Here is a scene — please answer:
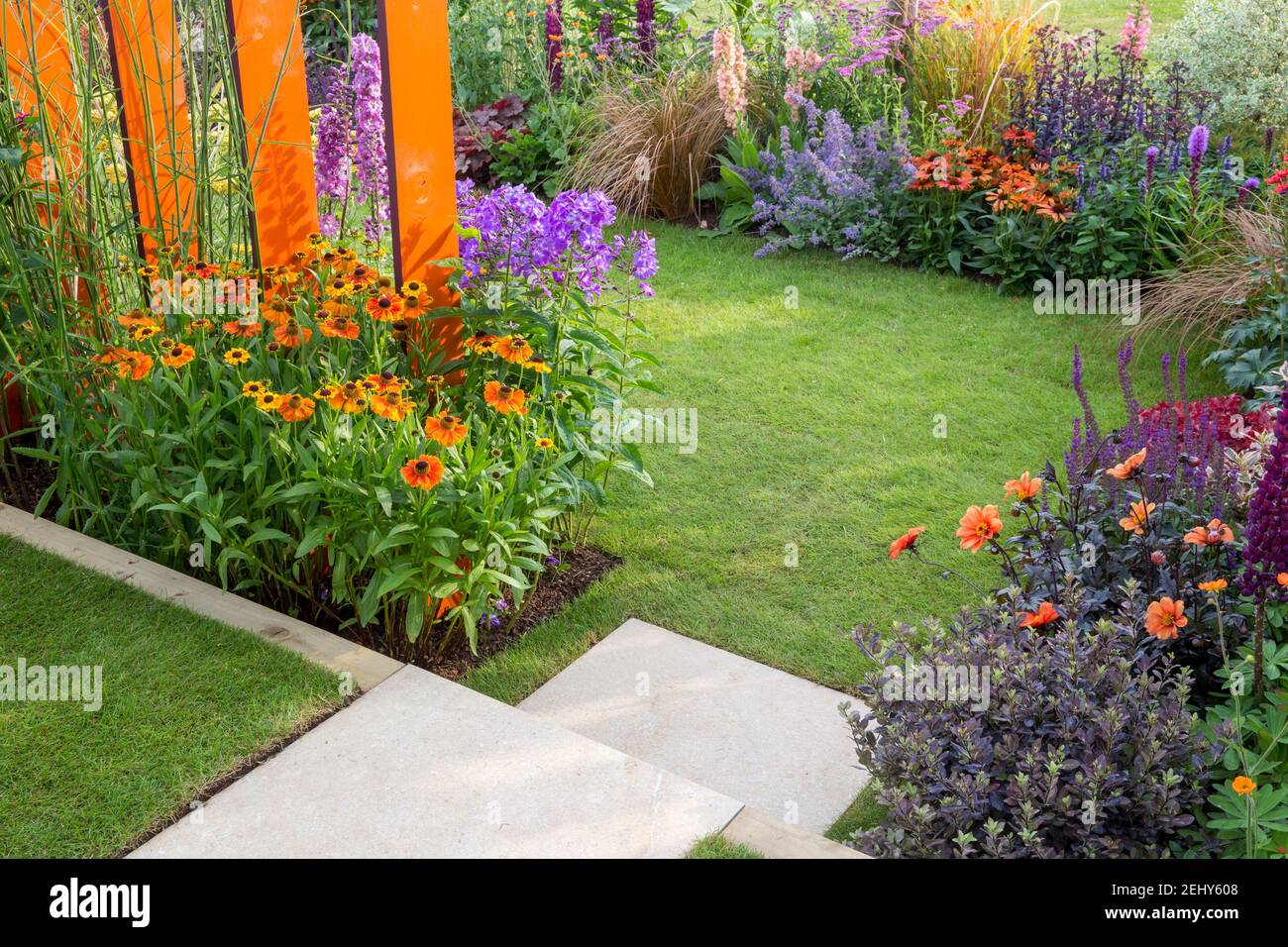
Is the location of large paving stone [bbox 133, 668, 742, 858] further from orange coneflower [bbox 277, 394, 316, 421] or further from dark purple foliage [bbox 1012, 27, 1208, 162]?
dark purple foliage [bbox 1012, 27, 1208, 162]

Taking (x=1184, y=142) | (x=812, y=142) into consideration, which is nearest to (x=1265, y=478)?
(x=1184, y=142)

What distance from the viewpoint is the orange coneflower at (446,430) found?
3.02 metres

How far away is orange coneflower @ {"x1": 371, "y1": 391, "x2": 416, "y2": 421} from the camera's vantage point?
303cm

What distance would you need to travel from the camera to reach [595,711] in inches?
128

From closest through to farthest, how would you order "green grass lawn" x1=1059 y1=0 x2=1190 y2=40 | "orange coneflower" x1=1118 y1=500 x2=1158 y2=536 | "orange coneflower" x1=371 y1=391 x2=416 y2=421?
"orange coneflower" x1=1118 y1=500 x2=1158 y2=536
"orange coneflower" x1=371 y1=391 x2=416 y2=421
"green grass lawn" x1=1059 y1=0 x2=1190 y2=40

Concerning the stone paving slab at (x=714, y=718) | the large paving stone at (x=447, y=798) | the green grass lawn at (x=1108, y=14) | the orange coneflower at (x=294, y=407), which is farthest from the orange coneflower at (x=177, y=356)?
the green grass lawn at (x=1108, y=14)

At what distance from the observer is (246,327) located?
3461 millimetres

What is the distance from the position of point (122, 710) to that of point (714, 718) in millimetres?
1477

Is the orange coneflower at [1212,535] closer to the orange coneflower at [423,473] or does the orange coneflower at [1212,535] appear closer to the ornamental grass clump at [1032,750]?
the ornamental grass clump at [1032,750]

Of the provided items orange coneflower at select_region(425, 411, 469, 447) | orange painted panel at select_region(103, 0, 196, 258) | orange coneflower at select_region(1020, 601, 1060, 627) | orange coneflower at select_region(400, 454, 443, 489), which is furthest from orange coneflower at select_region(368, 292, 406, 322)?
orange coneflower at select_region(1020, 601, 1060, 627)

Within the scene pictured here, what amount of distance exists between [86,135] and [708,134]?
4077 millimetres

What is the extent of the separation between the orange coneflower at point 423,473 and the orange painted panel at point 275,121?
124 centimetres

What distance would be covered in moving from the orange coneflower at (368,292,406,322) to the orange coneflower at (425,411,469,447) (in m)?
0.44
